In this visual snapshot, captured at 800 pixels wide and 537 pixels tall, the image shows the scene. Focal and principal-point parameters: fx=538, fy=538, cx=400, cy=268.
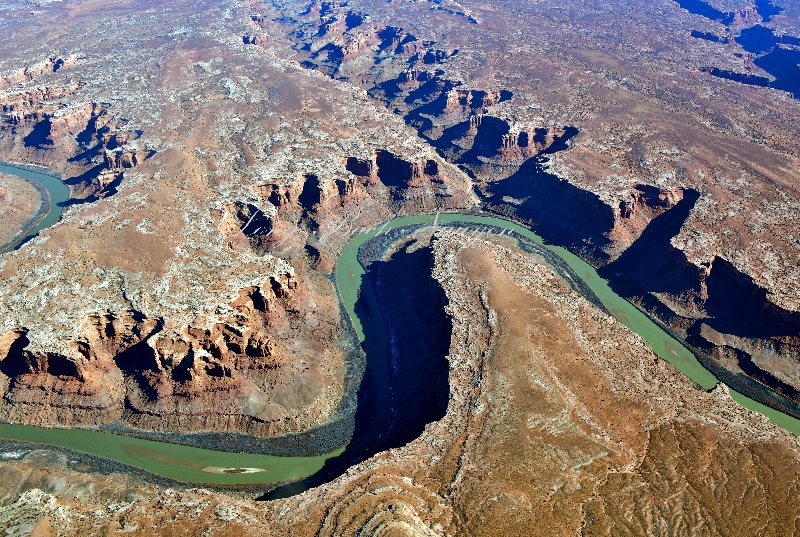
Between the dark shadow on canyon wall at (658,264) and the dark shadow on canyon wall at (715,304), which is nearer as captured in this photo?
the dark shadow on canyon wall at (715,304)

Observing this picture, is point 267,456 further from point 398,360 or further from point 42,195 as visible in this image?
point 42,195

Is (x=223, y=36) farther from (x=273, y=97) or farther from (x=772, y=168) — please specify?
(x=772, y=168)

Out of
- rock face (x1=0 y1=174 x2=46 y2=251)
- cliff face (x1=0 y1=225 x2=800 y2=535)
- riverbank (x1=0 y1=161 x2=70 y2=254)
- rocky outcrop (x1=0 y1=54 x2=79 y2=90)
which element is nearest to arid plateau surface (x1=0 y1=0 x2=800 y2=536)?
cliff face (x1=0 y1=225 x2=800 y2=535)

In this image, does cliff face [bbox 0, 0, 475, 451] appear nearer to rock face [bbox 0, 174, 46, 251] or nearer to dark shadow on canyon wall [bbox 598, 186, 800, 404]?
rock face [bbox 0, 174, 46, 251]

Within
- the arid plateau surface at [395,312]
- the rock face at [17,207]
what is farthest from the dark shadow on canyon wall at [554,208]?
the rock face at [17,207]

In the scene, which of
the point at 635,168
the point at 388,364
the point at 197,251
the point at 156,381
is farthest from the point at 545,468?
the point at 635,168

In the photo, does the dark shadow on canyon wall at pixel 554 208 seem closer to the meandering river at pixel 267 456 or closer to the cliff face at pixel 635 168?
the cliff face at pixel 635 168
